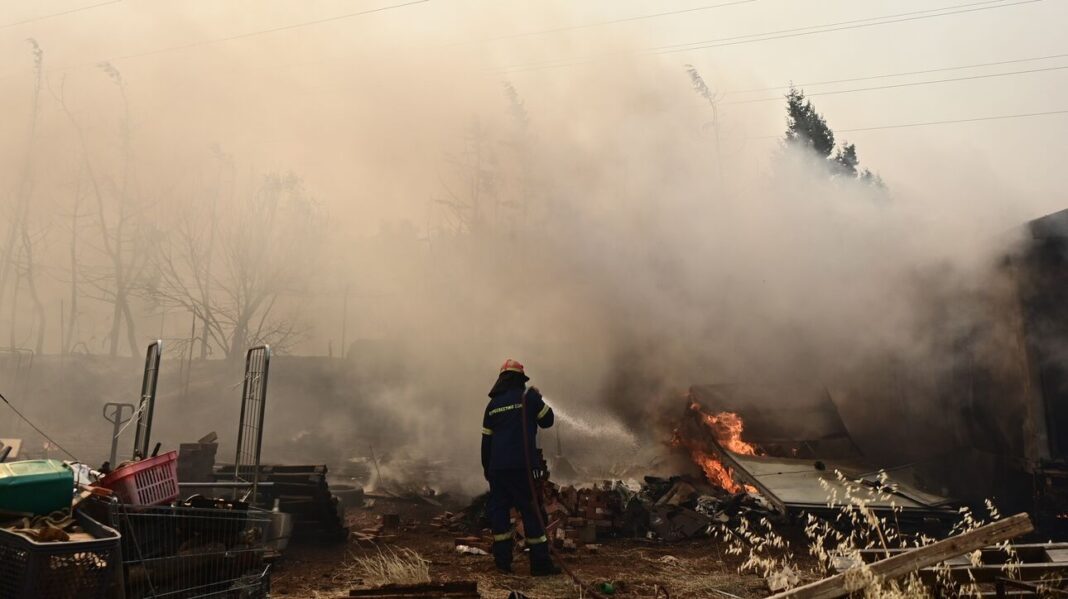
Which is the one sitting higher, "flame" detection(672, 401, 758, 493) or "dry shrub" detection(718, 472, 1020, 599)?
"flame" detection(672, 401, 758, 493)

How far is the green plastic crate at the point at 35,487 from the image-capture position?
2.67 metres

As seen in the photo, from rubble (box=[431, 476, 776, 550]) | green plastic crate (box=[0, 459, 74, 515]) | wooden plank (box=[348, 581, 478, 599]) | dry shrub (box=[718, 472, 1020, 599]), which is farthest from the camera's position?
rubble (box=[431, 476, 776, 550])

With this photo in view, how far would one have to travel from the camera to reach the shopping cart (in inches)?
113

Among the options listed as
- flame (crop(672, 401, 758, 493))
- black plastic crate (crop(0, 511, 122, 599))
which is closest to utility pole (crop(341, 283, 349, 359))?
flame (crop(672, 401, 758, 493))

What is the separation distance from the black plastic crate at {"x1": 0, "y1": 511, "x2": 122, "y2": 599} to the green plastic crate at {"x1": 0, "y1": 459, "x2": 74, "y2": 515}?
1.30ft

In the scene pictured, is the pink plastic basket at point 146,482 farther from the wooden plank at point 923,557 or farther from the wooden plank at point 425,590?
the wooden plank at point 923,557

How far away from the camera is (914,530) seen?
23.5 feet

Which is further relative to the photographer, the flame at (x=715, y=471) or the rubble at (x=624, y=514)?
the flame at (x=715, y=471)

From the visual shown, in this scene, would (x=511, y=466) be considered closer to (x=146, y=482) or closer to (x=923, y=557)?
(x=146, y=482)

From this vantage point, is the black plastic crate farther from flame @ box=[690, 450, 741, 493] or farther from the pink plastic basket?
flame @ box=[690, 450, 741, 493]

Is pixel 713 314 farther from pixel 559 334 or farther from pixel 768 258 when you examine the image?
pixel 559 334

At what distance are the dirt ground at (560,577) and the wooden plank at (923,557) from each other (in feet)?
4.08

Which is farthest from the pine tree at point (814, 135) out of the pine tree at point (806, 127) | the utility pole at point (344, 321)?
the utility pole at point (344, 321)

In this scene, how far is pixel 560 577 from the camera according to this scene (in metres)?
5.89
